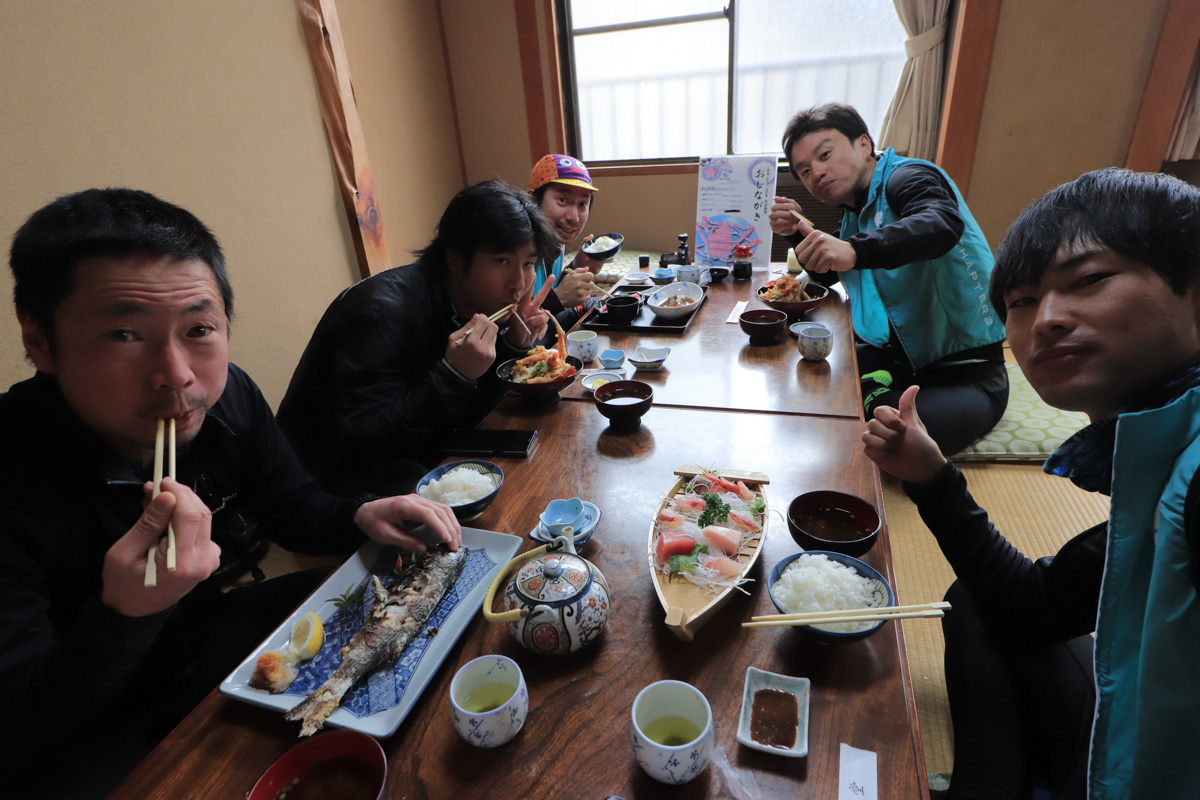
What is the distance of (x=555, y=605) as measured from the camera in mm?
968

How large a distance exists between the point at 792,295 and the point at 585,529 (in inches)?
81.2

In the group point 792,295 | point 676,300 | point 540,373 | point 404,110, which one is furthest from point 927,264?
point 404,110

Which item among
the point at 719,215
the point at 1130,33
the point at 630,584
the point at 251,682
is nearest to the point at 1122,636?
the point at 630,584

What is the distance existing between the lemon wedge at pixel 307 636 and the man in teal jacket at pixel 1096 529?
4.05 ft

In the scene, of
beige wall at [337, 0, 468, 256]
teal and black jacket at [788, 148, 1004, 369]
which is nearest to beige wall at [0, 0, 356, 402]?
beige wall at [337, 0, 468, 256]

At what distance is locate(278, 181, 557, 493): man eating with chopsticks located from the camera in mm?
1893

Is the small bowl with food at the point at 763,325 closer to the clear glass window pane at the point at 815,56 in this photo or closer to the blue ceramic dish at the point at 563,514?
the blue ceramic dish at the point at 563,514

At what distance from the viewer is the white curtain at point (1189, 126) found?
4305mm

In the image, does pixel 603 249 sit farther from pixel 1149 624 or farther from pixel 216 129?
pixel 1149 624

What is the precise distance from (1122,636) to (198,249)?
181 cm

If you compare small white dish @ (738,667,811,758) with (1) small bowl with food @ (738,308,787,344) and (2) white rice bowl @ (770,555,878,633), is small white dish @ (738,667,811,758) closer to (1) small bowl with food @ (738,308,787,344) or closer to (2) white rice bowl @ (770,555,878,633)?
(2) white rice bowl @ (770,555,878,633)

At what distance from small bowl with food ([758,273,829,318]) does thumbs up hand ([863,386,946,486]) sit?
1448 millimetres

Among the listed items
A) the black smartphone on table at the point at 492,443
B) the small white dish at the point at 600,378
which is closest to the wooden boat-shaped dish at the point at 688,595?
the black smartphone on table at the point at 492,443

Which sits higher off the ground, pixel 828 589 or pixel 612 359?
pixel 828 589
